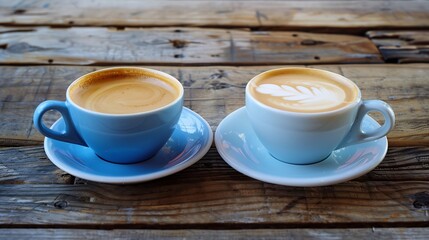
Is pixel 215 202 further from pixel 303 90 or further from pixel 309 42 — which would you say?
pixel 309 42

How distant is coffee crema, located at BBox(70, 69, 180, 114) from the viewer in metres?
0.59

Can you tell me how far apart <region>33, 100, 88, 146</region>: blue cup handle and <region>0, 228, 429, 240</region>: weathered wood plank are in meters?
0.13

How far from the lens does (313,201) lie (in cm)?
56

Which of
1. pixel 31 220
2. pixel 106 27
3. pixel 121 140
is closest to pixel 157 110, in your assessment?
pixel 121 140

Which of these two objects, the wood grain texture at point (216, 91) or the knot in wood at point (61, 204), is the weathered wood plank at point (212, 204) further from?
the wood grain texture at point (216, 91)

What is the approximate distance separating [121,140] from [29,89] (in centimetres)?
35

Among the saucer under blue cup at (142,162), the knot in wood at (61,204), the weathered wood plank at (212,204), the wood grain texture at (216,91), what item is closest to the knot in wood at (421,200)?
the weathered wood plank at (212,204)

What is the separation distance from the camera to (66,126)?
1.98 feet

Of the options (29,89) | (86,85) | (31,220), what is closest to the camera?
(31,220)

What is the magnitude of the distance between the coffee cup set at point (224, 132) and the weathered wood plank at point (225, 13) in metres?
0.50

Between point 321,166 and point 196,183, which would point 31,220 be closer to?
point 196,183

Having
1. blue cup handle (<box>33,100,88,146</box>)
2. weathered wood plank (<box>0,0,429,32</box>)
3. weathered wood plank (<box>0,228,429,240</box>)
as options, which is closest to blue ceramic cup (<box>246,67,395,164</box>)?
weathered wood plank (<box>0,228,429,240</box>)

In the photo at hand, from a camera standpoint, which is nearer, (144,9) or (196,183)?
(196,183)

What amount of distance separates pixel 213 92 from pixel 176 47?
224 mm
